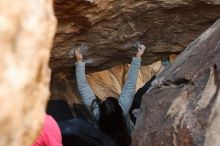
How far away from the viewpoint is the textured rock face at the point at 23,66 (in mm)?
789

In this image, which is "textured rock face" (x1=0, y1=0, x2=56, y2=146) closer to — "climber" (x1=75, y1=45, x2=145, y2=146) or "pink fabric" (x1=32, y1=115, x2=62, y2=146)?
"pink fabric" (x1=32, y1=115, x2=62, y2=146)

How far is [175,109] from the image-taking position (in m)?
2.08

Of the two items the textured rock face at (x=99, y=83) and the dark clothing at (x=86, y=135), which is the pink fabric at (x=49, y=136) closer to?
the dark clothing at (x=86, y=135)

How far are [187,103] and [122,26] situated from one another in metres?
1.17

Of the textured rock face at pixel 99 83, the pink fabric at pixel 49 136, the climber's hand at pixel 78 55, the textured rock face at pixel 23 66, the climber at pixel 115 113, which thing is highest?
the textured rock face at pixel 23 66

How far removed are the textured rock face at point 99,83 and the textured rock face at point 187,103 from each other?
4.32 ft

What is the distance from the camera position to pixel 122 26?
3.06 meters

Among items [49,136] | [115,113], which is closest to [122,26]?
[115,113]

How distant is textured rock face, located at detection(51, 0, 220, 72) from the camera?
2.73 m

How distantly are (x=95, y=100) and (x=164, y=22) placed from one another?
744 millimetres

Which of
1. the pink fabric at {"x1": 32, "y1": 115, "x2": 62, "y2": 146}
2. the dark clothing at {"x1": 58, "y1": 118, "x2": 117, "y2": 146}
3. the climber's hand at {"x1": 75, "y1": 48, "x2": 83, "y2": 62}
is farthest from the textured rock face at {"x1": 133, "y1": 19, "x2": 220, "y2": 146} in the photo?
the climber's hand at {"x1": 75, "y1": 48, "x2": 83, "y2": 62}

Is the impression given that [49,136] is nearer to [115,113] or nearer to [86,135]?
[86,135]

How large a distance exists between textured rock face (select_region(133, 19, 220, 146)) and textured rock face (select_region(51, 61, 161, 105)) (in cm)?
132

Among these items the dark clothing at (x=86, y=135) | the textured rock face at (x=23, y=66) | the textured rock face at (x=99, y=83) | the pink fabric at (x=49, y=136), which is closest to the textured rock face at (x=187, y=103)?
the dark clothing at (x=86, y=135)
